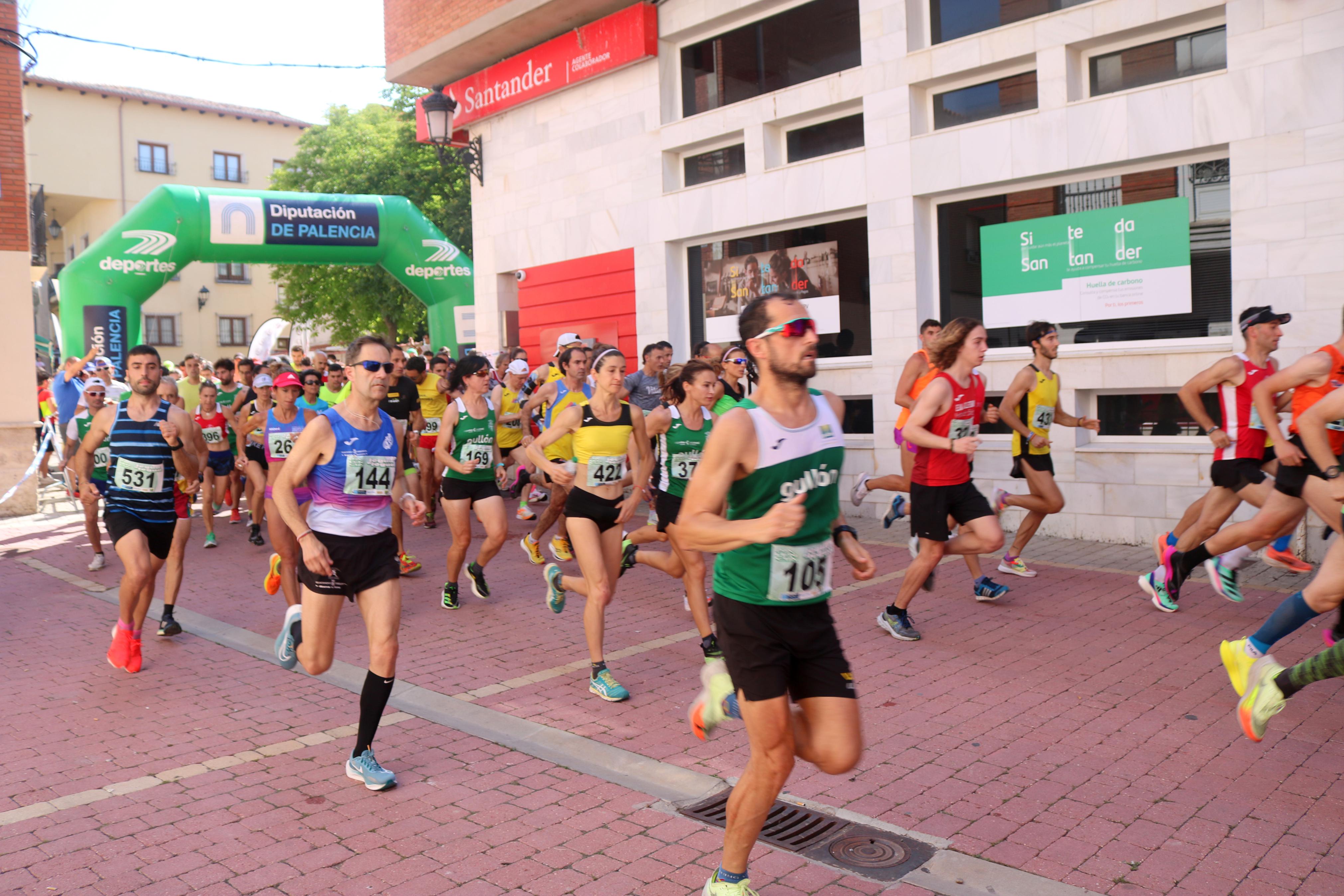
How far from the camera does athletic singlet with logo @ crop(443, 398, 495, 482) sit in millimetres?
8195

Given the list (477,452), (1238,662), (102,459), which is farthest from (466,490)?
(1238,662)

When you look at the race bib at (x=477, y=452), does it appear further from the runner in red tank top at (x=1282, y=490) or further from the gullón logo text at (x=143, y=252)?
the gullón logo text at (x=143, y=252)

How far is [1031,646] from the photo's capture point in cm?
649

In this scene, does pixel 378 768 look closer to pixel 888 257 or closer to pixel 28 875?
pixel 28 875

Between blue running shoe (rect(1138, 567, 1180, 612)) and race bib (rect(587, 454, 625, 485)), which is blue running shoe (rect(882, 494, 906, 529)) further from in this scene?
race bib (rect(587, 454, 625, 485))

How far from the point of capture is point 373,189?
3434cm

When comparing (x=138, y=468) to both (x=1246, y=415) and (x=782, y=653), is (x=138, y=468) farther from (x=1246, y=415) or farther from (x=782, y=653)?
(x=1246, y=415)

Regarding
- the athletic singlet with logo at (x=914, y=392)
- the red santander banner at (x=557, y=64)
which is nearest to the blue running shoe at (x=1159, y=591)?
the athletic singlet with logo at (x=914, y=392)

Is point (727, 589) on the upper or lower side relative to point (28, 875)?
upper

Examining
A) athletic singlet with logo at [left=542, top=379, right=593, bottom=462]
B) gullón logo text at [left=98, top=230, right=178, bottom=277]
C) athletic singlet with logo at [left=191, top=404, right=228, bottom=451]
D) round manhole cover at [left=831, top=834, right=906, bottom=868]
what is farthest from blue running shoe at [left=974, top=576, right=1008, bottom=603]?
gullón logo text at [left=98, top=230, right=178, bottom=277]

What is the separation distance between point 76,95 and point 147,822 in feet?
167

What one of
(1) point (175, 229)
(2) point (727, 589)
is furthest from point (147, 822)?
(1) point (175, 229)

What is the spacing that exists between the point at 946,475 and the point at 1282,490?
1.91 metres

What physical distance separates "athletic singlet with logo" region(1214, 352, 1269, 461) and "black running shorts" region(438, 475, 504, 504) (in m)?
5.43
